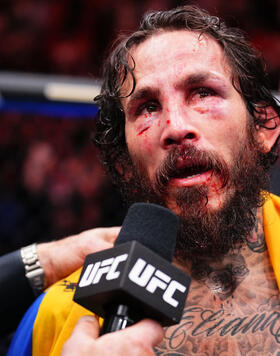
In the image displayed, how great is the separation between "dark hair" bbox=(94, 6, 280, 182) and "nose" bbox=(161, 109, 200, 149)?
158mm

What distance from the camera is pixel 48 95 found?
181 cm

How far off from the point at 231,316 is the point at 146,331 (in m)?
0.43

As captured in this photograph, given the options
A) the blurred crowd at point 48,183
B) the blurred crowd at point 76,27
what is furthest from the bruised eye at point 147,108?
the blurred crowd at point 76,27

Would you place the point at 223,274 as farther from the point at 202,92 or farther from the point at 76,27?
the point at 76,27

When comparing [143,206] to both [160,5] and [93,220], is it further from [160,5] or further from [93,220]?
[160,5]

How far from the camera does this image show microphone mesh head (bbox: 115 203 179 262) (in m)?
0.59

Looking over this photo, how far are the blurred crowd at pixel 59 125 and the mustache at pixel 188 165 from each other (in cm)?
60

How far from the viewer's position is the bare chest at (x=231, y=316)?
0.86 m

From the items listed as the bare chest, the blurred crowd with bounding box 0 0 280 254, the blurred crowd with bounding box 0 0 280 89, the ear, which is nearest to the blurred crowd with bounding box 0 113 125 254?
the blurred crowd with bounding box 0 0 280 254

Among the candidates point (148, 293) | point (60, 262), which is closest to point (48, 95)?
point (60, 262)

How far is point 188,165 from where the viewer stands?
0.89 m

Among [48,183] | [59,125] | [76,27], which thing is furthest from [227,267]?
[76,27]

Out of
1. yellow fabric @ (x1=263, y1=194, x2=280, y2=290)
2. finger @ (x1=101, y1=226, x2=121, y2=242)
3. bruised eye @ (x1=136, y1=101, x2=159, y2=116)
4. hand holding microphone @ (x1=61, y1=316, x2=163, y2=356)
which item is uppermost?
bruised eye @ (x1=136, y1=101, x2=159, y2=116)

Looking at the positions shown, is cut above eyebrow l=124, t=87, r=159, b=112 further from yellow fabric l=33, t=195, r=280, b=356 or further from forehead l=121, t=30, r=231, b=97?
yellow fabric l=33, t=195, r=280, b=356
